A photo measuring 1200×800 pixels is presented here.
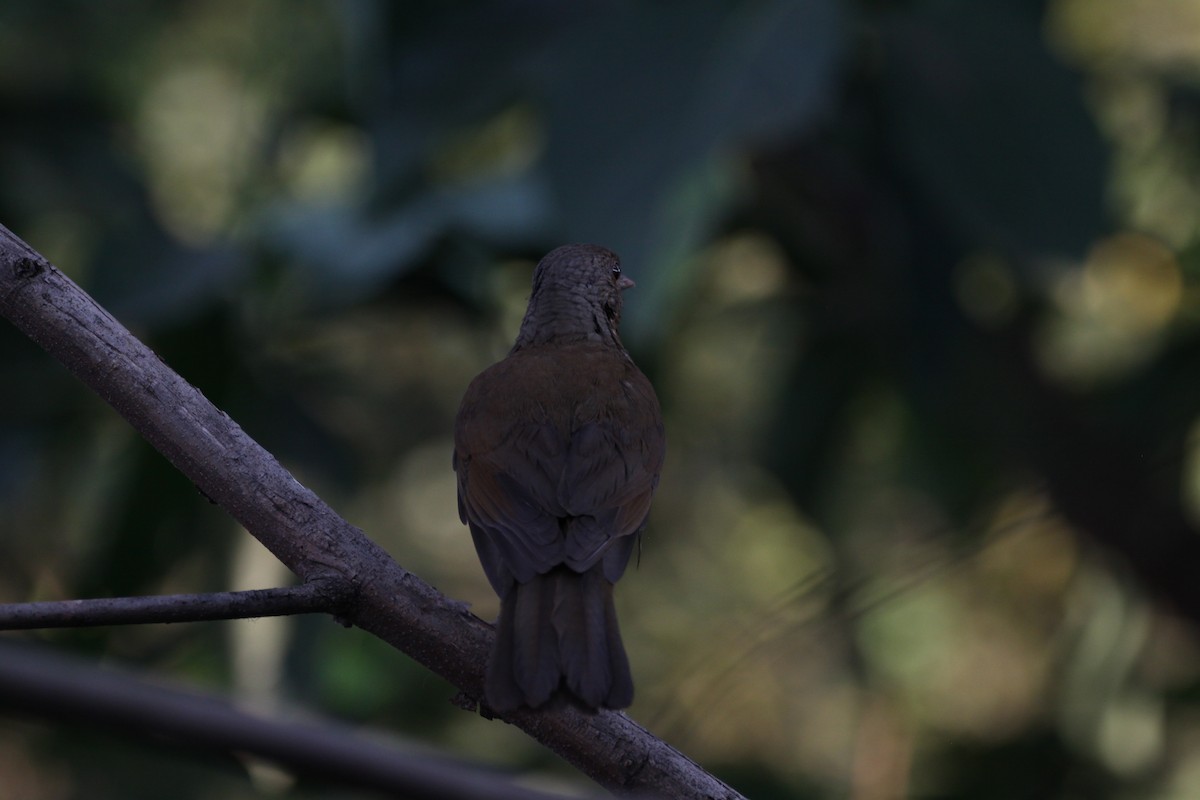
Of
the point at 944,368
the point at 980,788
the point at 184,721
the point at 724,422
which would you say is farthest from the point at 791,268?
the point at 184,721

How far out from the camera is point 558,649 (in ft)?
6.36

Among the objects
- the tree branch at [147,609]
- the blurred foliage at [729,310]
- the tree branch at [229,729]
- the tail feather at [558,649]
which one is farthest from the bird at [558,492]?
the tree branch at [229,729]

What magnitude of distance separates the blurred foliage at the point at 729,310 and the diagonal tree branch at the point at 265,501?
6.12ft

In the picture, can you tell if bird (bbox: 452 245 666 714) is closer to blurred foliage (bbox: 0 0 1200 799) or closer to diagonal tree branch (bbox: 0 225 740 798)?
diagonal tree branch (bbox: 0 225 740 798)

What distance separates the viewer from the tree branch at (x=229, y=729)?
53cm

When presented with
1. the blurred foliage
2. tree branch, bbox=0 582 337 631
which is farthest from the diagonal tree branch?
the blurred foliage

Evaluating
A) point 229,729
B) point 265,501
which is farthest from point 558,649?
point 229,729

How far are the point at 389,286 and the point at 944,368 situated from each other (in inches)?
83.6

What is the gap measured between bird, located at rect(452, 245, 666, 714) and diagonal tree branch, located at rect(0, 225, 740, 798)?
0.25ft

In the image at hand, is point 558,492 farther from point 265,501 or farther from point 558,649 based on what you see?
point 265,501

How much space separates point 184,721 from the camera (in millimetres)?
565

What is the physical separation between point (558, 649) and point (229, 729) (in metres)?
1.40

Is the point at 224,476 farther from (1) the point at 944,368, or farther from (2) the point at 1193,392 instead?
(2) the point at 1193,392

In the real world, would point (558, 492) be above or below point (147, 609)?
above
